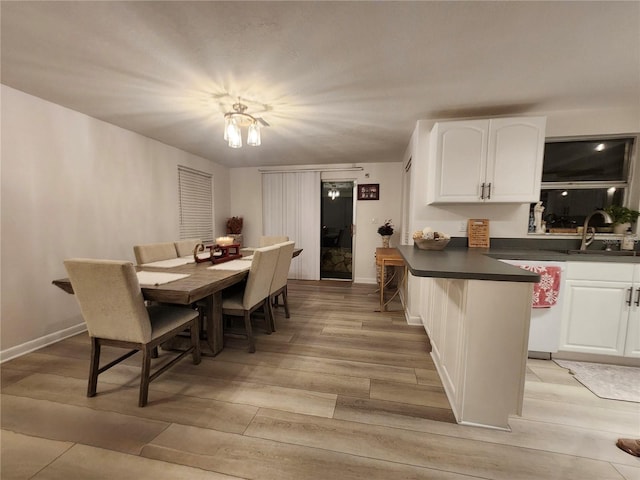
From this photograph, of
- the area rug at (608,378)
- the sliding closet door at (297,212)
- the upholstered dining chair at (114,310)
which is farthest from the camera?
the sliding closet door at (297,212)

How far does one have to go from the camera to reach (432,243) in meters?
2.19

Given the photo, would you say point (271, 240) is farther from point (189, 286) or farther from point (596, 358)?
point (596, 358)

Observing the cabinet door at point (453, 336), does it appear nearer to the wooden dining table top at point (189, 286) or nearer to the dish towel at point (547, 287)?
the dish towel at point (547, 287)

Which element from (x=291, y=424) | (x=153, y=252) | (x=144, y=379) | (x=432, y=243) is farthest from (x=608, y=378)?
(x=153, y=252)

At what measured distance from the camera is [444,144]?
237cm

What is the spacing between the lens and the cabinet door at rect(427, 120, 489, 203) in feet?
7.60

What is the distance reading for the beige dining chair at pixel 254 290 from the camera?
6.96 feet

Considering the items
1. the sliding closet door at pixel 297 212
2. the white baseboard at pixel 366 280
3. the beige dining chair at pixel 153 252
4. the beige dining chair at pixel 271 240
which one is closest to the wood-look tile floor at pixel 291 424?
the beige dining chair at pixel 153 252

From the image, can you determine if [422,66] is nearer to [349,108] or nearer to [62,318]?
[349,108]

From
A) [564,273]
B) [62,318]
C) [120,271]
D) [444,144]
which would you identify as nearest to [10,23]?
[120,271]

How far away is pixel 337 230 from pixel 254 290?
3.04 metres

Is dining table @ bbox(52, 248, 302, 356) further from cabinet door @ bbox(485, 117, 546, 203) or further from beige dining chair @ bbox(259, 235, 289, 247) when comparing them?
cabinet door @ bbox(485, 117, 546, 203)

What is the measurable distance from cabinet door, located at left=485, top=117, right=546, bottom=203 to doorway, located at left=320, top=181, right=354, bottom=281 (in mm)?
2648

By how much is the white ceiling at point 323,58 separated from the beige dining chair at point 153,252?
1.35 meters
